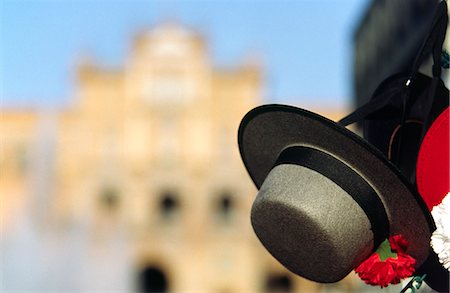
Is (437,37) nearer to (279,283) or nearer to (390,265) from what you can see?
(390,265)

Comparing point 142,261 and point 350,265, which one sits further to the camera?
point 142,261

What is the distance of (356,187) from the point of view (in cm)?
166

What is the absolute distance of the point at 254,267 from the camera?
30.1 metres

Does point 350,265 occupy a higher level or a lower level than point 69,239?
higher

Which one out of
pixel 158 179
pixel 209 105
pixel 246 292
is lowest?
pixel 246 292

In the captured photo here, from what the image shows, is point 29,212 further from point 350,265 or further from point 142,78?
point 142,78

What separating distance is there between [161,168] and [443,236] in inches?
1160

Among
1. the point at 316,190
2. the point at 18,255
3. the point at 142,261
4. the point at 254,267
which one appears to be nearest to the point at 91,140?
the point at 142,261

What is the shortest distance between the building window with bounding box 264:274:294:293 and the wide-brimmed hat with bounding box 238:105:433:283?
30301 mm

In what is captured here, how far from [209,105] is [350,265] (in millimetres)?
29816

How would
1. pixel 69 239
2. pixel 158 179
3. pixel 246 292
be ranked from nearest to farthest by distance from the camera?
1. pixel 69 239
2. pixel 246 292
3. pixel 158 179

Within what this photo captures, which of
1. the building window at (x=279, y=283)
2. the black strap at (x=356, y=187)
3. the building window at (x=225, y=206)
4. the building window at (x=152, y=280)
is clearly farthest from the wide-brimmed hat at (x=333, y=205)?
the building window at (x=279, y=283)

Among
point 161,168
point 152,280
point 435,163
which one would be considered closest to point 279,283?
point 152,280

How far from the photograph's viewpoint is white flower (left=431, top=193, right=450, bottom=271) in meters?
1.58
